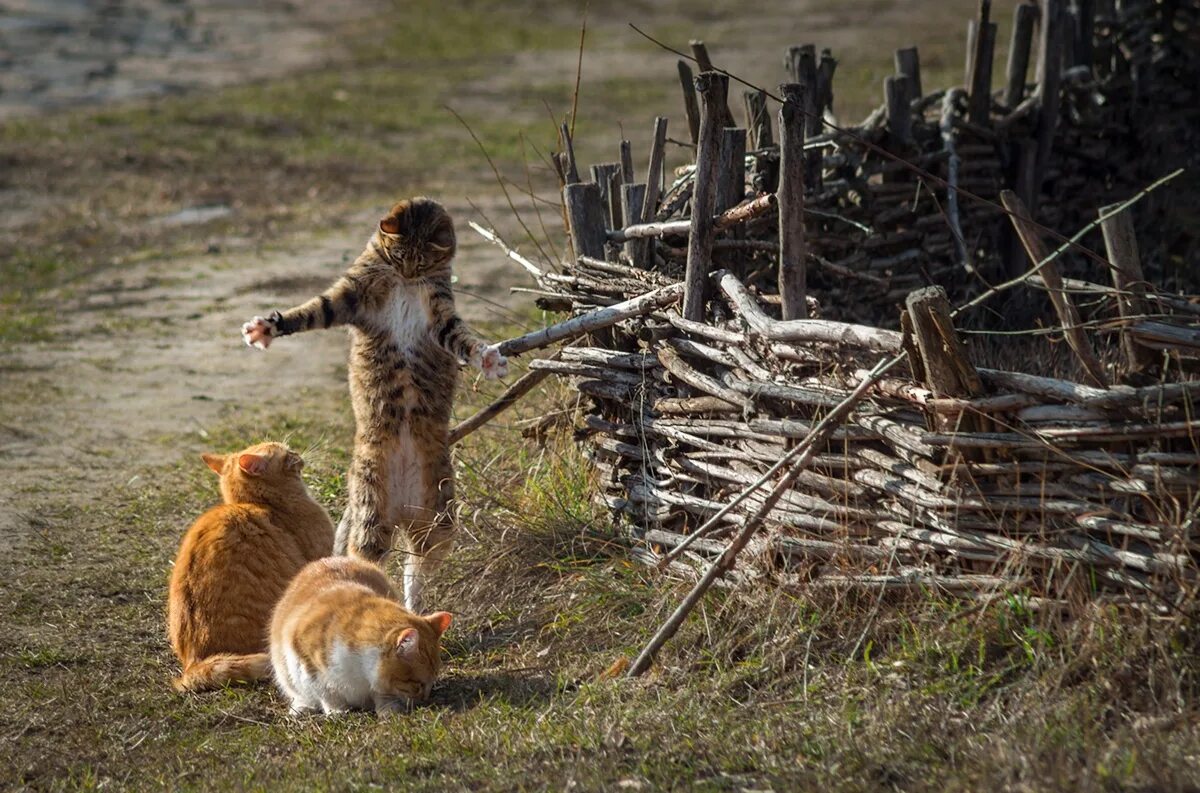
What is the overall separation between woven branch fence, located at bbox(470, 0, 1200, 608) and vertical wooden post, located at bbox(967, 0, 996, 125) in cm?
1

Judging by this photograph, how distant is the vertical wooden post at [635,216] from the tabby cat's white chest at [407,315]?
967mm

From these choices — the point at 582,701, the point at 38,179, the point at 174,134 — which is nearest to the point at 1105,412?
the point at 582,701

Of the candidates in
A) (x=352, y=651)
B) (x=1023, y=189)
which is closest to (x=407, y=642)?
(x=352, y=651)

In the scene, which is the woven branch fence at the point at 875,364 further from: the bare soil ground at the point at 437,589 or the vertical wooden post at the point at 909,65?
the bare soil ground at the point at 437,589

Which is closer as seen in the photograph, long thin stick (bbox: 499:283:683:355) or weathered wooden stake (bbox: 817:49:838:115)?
long thin stick (bbox: 499:283:683:355)

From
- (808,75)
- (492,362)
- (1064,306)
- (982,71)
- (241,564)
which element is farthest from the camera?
(982,71)

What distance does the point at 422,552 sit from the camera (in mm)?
5285

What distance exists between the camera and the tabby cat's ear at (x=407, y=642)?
4434 mm

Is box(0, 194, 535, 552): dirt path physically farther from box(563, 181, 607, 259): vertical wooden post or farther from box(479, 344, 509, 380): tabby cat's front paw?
box(479, 344, 509, 380): tabby cat's front paw

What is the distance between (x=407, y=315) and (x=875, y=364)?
169 centimetres

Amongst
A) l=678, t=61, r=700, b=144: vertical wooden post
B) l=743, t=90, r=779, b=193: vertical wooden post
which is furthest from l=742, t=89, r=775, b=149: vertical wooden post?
l=678, t=61, r=700, b=144: vertical wooden post

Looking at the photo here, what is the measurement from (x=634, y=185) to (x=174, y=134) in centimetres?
949

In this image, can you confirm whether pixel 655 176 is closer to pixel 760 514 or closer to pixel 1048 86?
pixel 760 514

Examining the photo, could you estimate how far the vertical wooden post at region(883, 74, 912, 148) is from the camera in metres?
7.01
